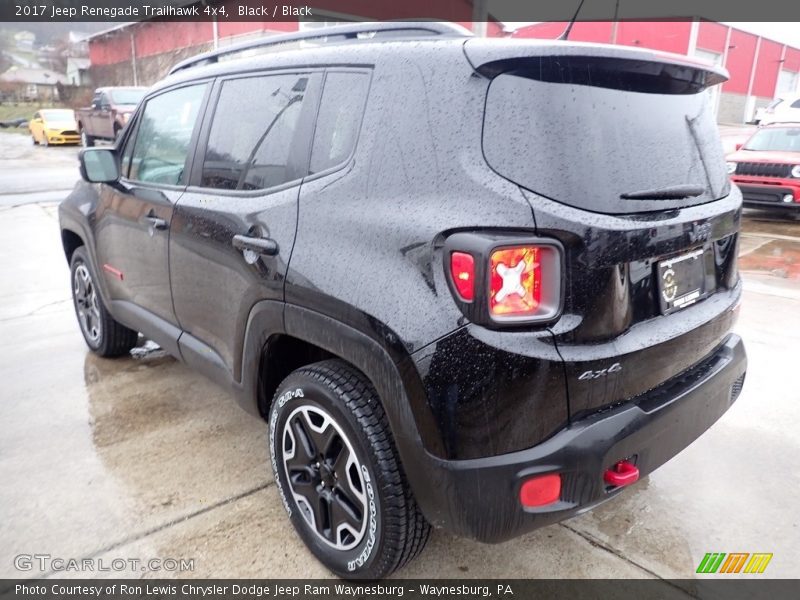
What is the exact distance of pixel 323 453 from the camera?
2.18 m

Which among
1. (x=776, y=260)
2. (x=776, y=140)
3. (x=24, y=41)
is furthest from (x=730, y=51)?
(x=24, y=41)

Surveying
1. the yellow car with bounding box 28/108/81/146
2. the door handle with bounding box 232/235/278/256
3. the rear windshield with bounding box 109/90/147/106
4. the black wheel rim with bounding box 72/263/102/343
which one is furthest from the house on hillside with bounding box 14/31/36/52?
the door handle with bounding box 232/235/278/256

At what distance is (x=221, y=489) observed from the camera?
2.78 meters

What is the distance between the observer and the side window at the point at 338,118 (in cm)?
206

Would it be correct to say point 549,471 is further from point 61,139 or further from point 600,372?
point 61,139

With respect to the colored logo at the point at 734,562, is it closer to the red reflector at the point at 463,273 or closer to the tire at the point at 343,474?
the tire at the point at 343,474

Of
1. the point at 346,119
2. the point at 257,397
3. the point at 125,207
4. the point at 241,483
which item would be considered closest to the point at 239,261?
the point at 257,397

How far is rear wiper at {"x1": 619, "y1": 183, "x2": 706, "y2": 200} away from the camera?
6.04 feet

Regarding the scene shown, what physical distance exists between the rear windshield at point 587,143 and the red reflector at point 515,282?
200mm

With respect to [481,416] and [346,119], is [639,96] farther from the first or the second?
[481,416]

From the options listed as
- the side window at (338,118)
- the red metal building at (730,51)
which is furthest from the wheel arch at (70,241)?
the red metal building at (730,51)

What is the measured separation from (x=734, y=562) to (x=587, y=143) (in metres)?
1.72

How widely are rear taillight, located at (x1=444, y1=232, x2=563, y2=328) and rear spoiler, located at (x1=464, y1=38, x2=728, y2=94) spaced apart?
514mm

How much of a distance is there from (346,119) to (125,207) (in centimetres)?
190
